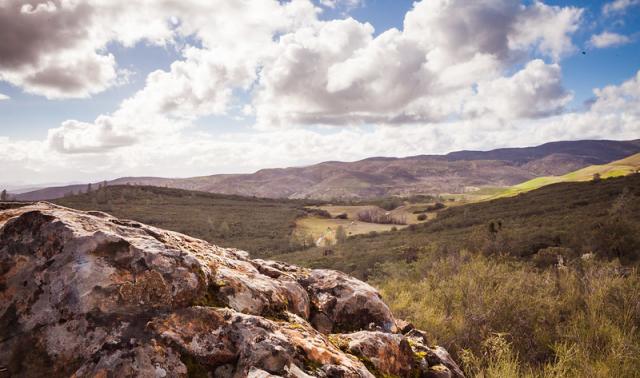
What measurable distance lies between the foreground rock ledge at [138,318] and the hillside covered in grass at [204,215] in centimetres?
6163

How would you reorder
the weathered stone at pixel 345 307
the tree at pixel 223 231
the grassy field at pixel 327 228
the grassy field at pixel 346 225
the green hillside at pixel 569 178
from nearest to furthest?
1. the weathered stone at pixel 345 307
2. the grassy field at pixel 327 228
3. the grassy field at pixel 346 225
4. the tree at pixel 223 231
5. the green hillside at pixel 569 178

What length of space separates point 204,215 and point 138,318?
122432 millimetres

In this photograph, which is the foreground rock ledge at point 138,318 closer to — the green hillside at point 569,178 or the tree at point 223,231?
the tree at point 223,231

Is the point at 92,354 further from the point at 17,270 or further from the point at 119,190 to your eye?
the point at 119,190

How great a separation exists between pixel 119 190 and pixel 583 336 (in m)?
175

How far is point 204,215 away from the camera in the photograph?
120 metres

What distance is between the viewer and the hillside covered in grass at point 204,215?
80188 mm

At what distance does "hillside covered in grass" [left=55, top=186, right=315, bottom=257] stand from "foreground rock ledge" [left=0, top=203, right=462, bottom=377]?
6163cm

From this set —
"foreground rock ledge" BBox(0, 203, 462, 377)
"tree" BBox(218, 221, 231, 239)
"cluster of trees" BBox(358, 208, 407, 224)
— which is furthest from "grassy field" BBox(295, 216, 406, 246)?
"foreground rock ledge" BBox(0, 203, 462, 377)

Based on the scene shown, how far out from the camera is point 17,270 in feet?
12.3

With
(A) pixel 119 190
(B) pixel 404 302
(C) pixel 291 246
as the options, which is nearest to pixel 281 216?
(C) pixel 291 246

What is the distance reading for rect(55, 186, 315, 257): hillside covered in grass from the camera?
263ft

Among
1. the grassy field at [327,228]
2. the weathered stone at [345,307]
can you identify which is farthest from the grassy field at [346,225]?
the weathered stone at [345,307]

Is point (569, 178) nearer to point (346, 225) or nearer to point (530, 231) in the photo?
point (346, 225)
